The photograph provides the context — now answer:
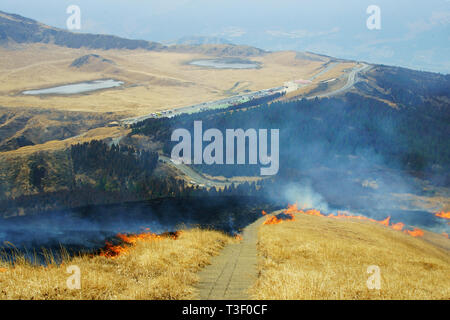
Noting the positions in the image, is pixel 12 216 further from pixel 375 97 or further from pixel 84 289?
pixel 375 97

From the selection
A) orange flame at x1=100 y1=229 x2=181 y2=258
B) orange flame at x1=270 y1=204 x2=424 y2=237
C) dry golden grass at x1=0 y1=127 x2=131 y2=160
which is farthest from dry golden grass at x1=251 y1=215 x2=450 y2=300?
dry golden grass at x1=0 y1=127 x2=131 y2=160

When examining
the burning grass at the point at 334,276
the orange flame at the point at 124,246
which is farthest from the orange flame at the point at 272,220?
the burning grass at the point at 334,276

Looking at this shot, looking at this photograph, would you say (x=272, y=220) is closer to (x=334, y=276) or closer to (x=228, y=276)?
(x=334, y=276)

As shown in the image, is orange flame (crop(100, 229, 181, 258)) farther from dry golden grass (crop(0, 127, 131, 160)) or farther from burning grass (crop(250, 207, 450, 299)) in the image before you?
dry golden grass (crop(0, 127, 131, 160))
